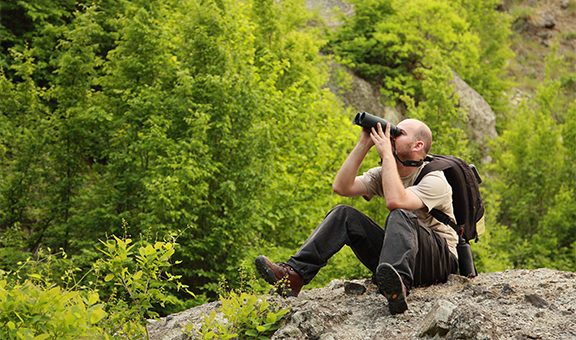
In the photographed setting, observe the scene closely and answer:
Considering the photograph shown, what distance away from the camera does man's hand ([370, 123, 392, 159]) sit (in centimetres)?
607

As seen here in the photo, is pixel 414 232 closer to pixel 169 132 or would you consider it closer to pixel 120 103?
pixel 169 132

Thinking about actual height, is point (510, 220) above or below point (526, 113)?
below

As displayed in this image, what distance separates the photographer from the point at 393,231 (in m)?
5.88

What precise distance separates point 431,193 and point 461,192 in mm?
618

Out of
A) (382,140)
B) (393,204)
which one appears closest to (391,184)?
(393,204)

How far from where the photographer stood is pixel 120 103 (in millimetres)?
14555

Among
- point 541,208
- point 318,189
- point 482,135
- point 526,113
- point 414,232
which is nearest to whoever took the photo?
point 414,232

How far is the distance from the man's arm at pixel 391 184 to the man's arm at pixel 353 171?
0.90 ft

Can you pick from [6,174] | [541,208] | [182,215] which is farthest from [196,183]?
[541,208]

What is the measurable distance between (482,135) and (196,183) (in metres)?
17.3

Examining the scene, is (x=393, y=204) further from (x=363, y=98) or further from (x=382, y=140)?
(x=363, y=98)

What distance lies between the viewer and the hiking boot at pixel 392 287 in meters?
5.52

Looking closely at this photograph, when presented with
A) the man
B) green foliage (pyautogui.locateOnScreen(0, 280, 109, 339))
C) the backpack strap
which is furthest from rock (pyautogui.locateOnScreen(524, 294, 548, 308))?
green foliage (pyautogui.locateOnScreen(0, 280, 109, 339))

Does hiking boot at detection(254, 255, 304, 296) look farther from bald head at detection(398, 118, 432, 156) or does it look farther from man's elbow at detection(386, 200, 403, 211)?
bald head at detection(398, 118, 432, 156)
